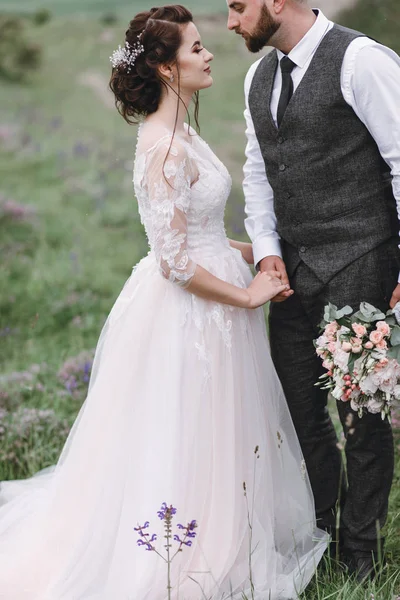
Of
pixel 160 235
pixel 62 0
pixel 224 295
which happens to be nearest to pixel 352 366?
pixel 224 295

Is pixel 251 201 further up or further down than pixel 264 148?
further down

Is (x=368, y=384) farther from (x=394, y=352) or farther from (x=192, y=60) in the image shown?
(x=192, y=60)

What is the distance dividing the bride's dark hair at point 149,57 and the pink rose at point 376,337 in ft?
3.74

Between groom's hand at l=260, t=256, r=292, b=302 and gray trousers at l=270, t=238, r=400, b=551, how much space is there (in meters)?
0.05

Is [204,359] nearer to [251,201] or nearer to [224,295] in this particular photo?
[224,295]

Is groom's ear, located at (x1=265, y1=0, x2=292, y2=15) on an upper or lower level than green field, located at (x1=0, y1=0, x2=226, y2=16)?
lower

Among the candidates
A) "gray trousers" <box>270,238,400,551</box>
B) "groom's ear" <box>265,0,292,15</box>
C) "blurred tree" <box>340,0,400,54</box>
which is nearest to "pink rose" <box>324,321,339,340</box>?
"gray trousers" <box>270,238,400,551</box>

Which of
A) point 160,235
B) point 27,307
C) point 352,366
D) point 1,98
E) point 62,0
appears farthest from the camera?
point 62,0

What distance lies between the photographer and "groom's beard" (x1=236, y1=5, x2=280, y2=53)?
2.88 metres

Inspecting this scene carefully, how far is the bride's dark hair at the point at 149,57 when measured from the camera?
2.89m

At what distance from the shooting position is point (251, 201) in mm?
3270

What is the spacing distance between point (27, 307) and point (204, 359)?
310 cm

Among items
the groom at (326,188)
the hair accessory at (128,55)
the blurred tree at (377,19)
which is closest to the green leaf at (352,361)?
the groom at (326,188)

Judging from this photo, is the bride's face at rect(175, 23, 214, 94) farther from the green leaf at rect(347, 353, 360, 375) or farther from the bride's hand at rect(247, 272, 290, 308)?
the green leaf at rect(347, 353, 360, 375)
